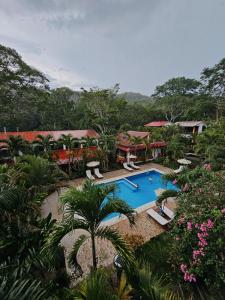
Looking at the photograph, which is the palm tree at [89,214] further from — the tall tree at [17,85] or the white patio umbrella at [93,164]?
the tall tree at [17,85]

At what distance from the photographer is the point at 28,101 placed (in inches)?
717

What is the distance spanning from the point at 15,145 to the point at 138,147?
12.1 m

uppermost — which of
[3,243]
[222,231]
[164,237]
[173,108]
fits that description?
[173,108]

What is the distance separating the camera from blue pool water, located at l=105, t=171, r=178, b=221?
41.3 ft

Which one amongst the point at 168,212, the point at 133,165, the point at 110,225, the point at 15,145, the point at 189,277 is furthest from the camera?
the point at 133,165

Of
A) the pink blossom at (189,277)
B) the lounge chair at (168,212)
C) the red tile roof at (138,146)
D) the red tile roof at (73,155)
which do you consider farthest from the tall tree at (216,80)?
the pink blossom at (189,277)

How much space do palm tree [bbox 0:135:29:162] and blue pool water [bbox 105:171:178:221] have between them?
7.59m

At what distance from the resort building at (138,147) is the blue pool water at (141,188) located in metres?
3.17

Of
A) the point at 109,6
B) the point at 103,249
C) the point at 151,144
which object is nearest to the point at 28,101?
the point at 109,6

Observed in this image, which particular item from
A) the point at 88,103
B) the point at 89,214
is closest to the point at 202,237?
the point at 89,214

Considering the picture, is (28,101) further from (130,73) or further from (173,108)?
(173,108)

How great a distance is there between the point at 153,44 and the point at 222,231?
15765 mm

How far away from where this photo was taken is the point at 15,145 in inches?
540

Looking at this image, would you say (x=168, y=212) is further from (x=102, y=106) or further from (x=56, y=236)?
(x=102, y=106)
